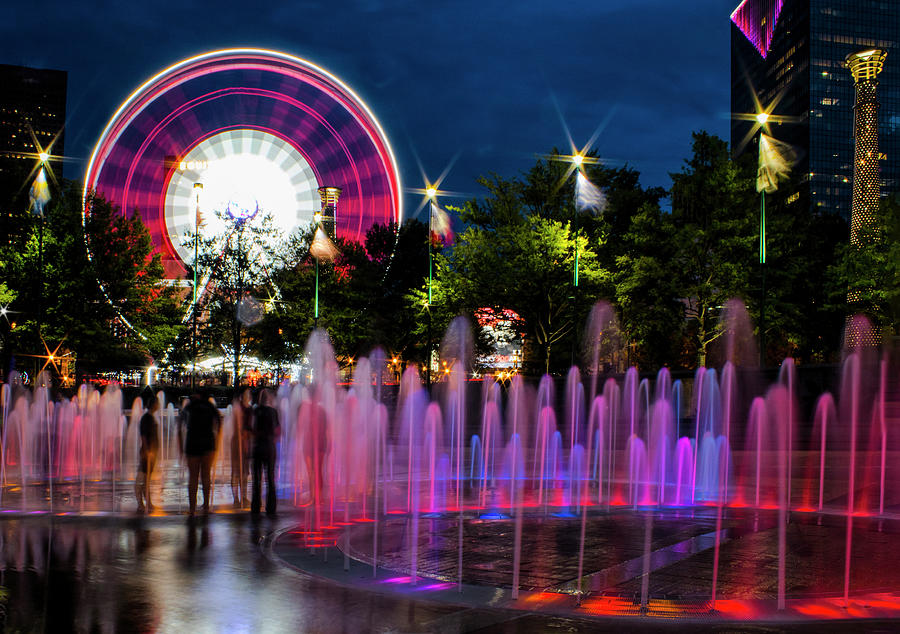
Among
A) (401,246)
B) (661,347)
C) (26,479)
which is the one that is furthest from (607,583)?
(401,246)

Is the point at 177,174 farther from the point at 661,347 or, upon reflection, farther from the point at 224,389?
the point at 661,347

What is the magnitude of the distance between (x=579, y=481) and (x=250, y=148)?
36065 millimetres

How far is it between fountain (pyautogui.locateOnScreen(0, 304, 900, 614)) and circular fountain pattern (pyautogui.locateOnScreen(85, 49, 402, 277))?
14933 mm

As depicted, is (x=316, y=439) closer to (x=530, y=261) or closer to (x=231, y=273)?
(x=530, y=261)

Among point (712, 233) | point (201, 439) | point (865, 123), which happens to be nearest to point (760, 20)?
point (865, 123)

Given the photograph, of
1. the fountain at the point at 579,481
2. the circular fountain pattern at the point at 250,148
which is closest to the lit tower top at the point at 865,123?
the fountain at the point at 579,481

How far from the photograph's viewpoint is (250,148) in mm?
48094

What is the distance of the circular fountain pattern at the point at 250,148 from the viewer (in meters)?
44.8

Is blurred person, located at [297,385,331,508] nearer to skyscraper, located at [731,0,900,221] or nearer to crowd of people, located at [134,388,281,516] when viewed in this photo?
crowd of people, located at [134,388,281,516]

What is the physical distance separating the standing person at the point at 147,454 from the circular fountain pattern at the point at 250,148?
34.1 meters

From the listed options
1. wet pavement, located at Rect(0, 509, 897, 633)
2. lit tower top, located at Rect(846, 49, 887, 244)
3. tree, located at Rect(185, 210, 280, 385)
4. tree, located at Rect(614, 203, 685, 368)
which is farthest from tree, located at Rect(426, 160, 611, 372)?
wet pavement, located at Rect(0, 509, 897, 633)

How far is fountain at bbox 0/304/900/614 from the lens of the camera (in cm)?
902

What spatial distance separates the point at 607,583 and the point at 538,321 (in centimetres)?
3411

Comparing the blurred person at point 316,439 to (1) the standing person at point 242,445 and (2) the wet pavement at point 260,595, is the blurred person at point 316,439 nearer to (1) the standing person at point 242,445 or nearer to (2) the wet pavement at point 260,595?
(1) the standing person at point 242,445
